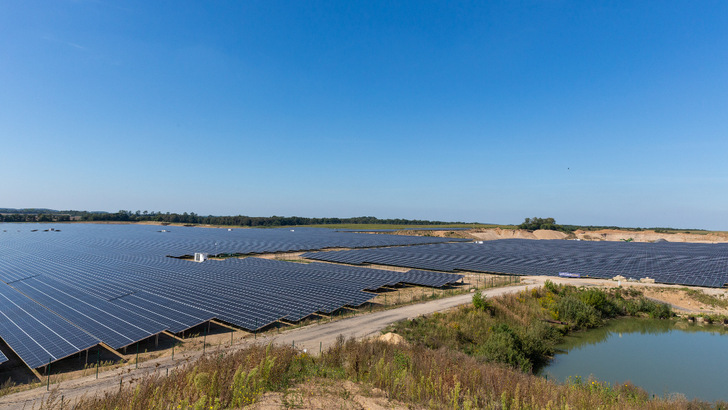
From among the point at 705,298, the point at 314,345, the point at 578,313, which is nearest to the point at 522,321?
the point at 578,313

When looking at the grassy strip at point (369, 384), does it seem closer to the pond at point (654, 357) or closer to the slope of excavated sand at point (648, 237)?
the pond at point (654, 357)

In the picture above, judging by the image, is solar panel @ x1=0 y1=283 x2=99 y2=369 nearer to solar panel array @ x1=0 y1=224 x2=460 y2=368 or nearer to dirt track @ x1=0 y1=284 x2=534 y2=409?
solar panel array @ x1=0 y1=224 x2=460 y2=368

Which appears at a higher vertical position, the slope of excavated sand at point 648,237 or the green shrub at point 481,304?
the slope of excavated sand at point 648,237

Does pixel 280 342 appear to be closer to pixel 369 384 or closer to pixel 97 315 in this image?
pixel 369 384

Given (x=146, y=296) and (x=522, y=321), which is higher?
(x=146, y=296)

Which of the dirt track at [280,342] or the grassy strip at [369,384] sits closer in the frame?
the grassy strip at [369,384]

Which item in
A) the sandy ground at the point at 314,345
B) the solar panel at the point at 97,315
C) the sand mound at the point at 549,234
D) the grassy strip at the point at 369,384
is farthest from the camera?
the sand mound at the point at 549,234

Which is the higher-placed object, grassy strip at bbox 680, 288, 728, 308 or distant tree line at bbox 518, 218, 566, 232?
distant tree line at bbox 518, 218, 566, 232

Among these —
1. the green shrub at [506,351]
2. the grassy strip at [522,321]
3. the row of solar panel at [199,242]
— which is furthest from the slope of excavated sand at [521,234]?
the green shrub at [506,351]

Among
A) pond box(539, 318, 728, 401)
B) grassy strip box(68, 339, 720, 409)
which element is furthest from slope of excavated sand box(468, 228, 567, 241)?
grassy strip box(68, 339, 720, 409)
